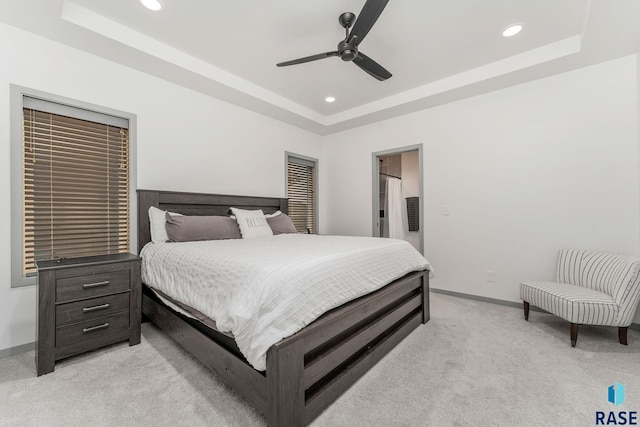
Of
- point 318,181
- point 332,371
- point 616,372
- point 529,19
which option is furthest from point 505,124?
point 332,371

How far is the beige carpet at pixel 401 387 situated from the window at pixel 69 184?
891 mm

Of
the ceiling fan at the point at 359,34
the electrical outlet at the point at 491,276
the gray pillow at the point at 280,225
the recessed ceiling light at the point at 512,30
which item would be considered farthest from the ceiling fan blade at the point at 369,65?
the electrical outlet at the point at 491,276

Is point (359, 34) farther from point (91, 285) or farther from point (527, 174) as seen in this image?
point (91, 285)

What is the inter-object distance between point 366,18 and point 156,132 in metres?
2.41

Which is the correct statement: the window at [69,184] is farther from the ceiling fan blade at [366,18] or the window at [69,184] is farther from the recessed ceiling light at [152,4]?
the ceiling fan blade at [366,18]

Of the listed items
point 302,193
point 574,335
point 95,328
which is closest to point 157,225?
point 95,328

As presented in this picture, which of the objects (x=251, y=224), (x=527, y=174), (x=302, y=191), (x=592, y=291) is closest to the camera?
(x=592, y=291)

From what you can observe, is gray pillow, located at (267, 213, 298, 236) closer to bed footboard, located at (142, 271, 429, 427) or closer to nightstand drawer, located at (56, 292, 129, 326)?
bed footboard, located at (142, 271, 429, 427)

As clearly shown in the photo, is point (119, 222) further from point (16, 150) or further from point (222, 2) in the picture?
point (222, 2)

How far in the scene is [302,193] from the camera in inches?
193

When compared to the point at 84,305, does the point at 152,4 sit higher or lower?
higher

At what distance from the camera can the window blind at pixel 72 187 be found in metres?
2.28

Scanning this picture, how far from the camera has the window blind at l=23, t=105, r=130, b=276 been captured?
7.47 ft

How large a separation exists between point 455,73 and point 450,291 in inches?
108
